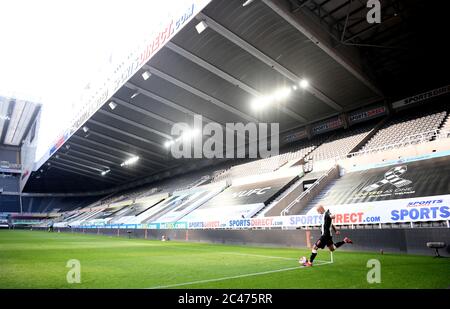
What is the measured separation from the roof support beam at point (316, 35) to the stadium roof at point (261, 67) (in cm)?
6

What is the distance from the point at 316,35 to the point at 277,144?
1732 cm

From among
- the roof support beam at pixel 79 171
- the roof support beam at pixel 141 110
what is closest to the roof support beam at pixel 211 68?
the roof support beam at pixel 141 110

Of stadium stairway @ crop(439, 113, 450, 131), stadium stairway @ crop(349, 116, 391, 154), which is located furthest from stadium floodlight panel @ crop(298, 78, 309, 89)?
stadium stairway @ crop(439, 113, 450, 131)

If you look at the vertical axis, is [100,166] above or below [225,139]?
below

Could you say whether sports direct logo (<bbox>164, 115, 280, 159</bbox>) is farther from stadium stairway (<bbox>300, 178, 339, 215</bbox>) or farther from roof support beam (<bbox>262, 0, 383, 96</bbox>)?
stadium stairway (<bbox>300, 178, 339, 215</bbox>)

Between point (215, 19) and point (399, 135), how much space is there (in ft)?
46.9

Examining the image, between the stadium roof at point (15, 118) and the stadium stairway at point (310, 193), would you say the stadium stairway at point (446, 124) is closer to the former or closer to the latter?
the stadium stairway at point (310, 193)

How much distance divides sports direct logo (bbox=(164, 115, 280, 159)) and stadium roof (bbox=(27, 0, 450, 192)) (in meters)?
1.30

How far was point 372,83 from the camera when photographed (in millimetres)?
23531

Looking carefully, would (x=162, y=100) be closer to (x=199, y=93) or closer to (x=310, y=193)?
(x=199, y=93)

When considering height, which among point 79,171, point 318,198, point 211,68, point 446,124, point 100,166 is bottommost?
point 318,198

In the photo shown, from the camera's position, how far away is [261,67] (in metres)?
22.0

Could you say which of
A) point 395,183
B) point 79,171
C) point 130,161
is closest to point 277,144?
point 395,183

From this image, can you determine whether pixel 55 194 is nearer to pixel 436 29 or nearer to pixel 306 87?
pixel 306 87
